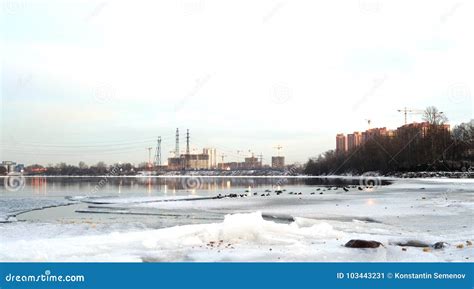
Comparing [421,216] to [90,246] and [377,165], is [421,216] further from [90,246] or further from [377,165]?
[377,165]

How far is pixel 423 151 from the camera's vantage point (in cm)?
11850

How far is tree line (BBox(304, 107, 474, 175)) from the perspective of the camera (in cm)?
10712

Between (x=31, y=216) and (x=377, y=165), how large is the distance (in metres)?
125

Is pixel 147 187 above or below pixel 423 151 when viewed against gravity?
below

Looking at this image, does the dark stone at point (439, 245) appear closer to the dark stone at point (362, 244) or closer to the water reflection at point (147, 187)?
the dark stone at point (362, 244)

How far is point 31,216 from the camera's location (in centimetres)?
2492

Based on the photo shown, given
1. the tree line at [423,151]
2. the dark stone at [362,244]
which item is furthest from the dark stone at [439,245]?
the tree line at [423,151]

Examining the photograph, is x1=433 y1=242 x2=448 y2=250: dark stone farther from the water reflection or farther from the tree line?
the tree line

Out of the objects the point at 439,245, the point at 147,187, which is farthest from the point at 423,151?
the point at 439,245

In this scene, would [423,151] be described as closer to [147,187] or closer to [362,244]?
[147,187]

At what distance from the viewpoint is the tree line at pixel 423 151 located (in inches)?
4218

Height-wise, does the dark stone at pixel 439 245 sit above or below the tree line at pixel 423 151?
below

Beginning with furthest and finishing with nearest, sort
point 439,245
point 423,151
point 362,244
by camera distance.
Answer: point 423,151 < point 439,245 < point 362,244

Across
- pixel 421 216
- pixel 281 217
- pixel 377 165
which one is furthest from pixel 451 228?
pixel 377 165
